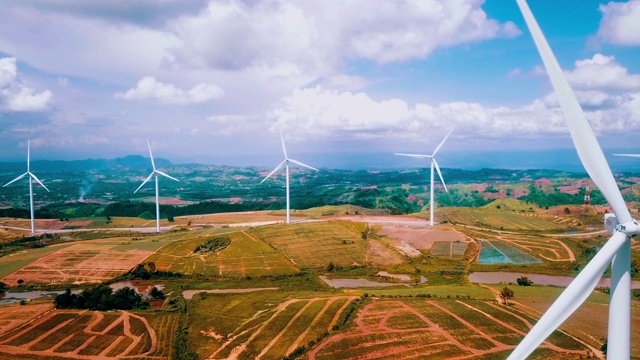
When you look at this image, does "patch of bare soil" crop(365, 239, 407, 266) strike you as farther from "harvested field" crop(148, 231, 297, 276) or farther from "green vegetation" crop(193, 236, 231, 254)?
"green vegetation" crop(193, 236, 231, 254)

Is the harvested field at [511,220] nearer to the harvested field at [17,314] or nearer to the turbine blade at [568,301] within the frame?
the harvested field at [17,314]

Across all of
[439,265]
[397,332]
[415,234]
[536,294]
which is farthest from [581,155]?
[415,234]

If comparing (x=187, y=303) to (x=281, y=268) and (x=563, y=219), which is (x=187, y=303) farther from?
(x=563, y=219)

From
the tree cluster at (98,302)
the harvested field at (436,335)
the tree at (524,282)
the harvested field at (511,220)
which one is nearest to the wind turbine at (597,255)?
the harvested field at (436,335)

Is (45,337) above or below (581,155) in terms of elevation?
below

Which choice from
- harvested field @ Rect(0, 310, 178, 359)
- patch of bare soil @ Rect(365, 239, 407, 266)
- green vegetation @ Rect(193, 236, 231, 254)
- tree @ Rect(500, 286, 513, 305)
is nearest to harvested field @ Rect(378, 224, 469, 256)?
patch of bare soil @ Rect(365, 239, 407, 266)

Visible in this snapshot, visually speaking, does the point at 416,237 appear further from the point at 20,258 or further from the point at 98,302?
the point at 20,258
